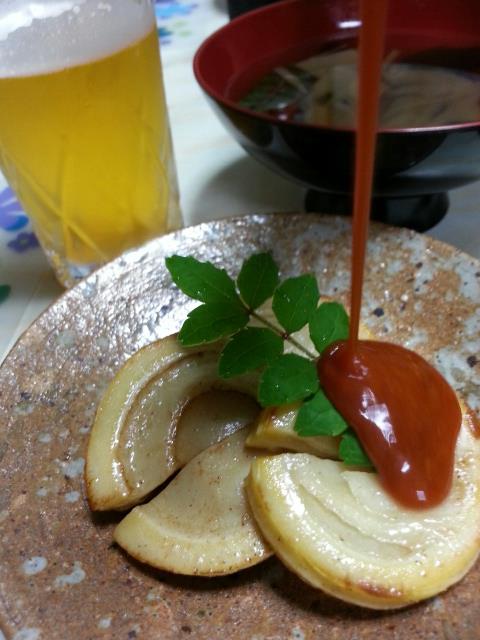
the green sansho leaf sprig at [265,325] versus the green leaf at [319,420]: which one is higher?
the green sansho leaf sprig at [265,325]

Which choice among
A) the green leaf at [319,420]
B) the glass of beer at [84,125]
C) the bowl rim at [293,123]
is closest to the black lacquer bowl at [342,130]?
the bowl rim at [293,123]

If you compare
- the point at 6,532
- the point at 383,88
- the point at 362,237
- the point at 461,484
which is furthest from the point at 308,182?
the point at 6,532

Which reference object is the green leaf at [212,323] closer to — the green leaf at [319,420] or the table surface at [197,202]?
the green leaf at [319,420]

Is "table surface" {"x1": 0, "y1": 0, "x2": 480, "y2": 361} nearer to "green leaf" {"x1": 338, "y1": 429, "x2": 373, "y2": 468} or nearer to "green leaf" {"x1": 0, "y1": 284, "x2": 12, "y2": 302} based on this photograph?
"green leaf" {"x1": 0, "y1": 284, "x2": 12, "y2": 302}

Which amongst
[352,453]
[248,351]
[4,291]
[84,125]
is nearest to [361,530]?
[352,453]

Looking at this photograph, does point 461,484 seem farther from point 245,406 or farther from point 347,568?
point 245,406
